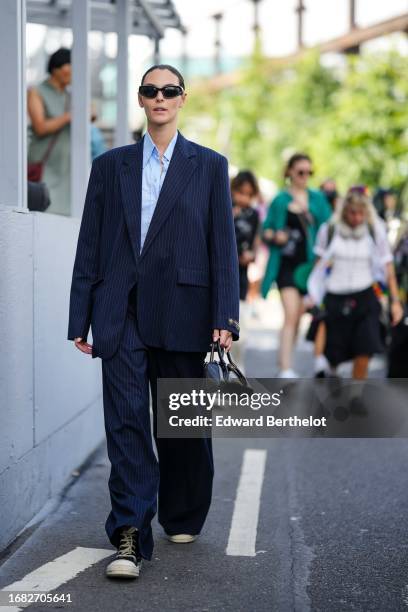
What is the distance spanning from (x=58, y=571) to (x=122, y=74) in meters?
4.96

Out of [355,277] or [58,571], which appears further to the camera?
[355,277]

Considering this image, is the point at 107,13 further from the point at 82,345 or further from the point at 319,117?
the point at 319,117

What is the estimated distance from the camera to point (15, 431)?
5410 millimetres

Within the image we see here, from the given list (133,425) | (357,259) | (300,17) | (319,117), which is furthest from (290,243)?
(300,17)

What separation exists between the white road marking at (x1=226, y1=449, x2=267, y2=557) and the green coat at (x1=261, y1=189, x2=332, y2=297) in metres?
2.71

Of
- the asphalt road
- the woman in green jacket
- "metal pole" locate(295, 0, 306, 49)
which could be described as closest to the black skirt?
the woman in green jacket

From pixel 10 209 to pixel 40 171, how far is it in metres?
2.64

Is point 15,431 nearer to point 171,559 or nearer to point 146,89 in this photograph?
point 171,559

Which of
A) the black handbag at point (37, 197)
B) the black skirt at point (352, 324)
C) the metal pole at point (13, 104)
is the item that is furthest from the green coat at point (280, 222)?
the metal pole at point (13, 104)

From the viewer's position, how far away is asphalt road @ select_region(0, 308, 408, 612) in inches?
179

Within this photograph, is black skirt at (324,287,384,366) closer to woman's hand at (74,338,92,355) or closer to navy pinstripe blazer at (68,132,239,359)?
navy pinstripe blazer at (68,132,239,359)

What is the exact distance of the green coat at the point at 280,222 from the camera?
1045cm

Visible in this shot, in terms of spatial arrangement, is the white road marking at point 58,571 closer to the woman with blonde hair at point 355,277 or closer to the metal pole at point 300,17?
the woman with blonde hair at point 355,277

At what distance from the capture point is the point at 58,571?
4879 millimetres
